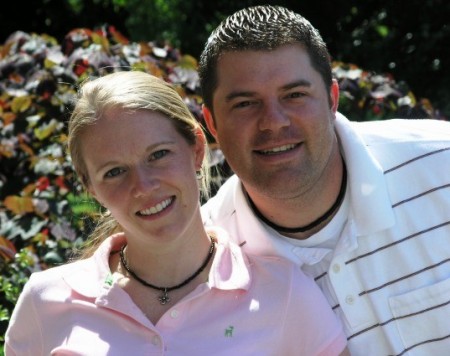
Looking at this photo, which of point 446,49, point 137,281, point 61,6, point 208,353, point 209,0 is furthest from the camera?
point 61,6

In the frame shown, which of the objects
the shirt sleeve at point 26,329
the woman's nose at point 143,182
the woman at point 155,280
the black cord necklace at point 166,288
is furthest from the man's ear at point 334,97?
the shirt sleeve at point 26,329

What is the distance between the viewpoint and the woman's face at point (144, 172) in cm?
267

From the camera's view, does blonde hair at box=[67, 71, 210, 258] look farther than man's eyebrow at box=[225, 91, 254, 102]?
No

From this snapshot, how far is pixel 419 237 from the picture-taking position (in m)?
2.96

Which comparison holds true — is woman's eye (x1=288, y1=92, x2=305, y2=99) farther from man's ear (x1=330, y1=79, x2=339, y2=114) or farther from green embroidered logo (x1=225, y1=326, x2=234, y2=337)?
green embroidered logo (x1=225, y1=326, x2=234, y2=337)

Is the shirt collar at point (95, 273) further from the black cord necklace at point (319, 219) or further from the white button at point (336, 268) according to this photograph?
the white button at point (336, 268)

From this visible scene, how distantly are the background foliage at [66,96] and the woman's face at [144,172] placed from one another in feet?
2.31

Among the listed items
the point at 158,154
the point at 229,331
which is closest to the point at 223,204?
the point at 158,154

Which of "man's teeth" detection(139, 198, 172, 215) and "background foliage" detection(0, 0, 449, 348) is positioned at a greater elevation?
"man's teeth" detection(139, 198, 172, 215)

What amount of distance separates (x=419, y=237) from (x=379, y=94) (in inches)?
61.2

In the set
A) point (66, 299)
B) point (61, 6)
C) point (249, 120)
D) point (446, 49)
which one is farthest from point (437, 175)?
point (61, 6)

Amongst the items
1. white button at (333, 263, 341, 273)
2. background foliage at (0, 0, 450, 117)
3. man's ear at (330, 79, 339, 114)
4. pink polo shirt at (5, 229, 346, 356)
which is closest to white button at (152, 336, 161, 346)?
pink polo shirt at (5, 229, 346, 356)

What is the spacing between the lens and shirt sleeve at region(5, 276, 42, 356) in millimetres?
2768

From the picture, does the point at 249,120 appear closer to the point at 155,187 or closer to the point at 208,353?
the point at 155,187
